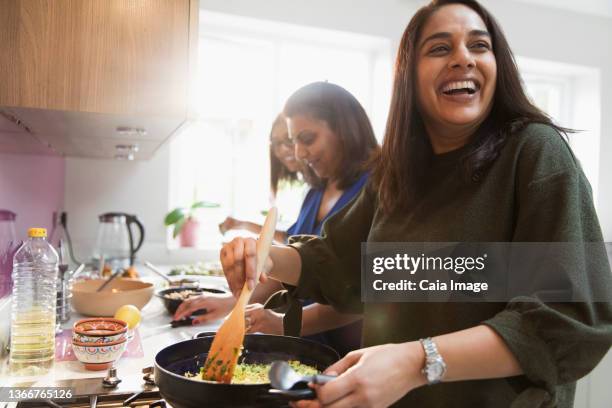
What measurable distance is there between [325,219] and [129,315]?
611mm

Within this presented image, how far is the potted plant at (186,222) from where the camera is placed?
A: 9.84ft

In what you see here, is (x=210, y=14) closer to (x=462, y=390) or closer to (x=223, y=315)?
(x=223, y=315)

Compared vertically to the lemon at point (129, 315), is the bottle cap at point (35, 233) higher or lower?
higher

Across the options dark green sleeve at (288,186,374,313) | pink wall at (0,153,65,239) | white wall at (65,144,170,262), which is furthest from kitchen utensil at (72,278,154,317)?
white wall at (65,144,170,262)

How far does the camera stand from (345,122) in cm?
159

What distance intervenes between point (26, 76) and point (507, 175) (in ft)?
3.03

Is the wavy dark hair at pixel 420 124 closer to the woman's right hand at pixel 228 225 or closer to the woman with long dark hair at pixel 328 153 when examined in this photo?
the woman with long dark hair at pixel 328 153

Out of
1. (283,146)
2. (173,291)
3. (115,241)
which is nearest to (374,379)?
(173,291)

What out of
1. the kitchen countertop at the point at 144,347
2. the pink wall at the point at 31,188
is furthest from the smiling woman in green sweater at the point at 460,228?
the pink wall at the point at 31,188

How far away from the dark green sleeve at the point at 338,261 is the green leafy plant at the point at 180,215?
1.99 m

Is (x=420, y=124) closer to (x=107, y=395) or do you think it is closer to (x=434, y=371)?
(x=434, y=371)

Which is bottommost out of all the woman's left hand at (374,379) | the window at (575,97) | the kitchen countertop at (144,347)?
the kitchen countertop at (144,347)

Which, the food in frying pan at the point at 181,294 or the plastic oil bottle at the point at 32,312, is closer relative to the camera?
the plastic oil bottle at the point at 32,312

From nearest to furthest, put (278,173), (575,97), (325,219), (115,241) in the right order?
1. (325,219)
2. (278,173)
3. (115,241)
4. (575,97)
